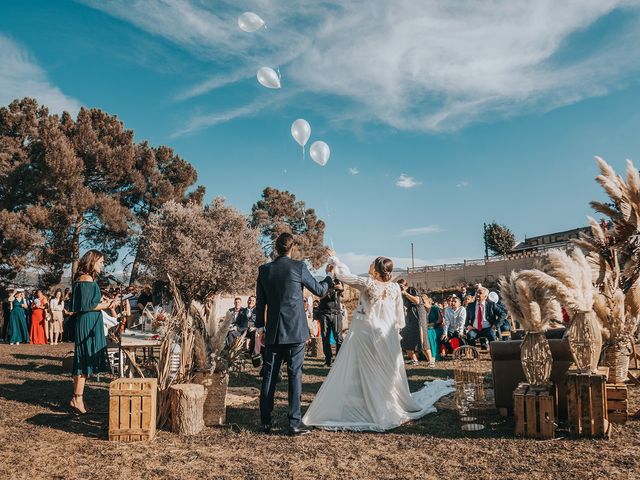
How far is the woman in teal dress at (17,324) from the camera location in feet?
55.2

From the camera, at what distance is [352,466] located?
439 centimetres

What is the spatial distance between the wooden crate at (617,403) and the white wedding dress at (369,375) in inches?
77.3

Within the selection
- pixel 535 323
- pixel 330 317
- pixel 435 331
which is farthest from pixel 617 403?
pixel 435 331

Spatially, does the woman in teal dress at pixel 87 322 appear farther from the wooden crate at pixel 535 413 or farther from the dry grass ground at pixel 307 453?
the wooden crate at pixel 535 413

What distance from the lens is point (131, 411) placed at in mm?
5266

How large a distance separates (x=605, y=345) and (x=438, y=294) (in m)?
36.8

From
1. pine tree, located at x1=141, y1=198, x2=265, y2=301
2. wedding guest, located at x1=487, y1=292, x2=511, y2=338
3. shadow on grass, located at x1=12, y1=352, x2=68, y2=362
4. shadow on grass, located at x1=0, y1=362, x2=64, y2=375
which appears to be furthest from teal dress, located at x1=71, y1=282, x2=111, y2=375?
pine tree, located at x1=141, y1=198, x2=265, y2=301

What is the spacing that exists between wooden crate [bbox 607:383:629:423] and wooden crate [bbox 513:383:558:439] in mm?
853

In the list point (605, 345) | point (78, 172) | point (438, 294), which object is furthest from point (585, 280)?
point (438, 294)

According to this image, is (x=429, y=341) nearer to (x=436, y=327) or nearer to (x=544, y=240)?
(x=436, y=327)


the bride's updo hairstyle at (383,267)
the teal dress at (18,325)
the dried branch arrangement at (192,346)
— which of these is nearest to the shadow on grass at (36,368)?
the dried branch arrangement at (192,346)

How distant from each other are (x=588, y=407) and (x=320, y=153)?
18.0 ft

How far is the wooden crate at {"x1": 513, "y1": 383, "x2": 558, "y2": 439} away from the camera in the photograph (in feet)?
16.5

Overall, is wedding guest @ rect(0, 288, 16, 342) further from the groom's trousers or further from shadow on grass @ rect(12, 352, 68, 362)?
the groom's trousers
